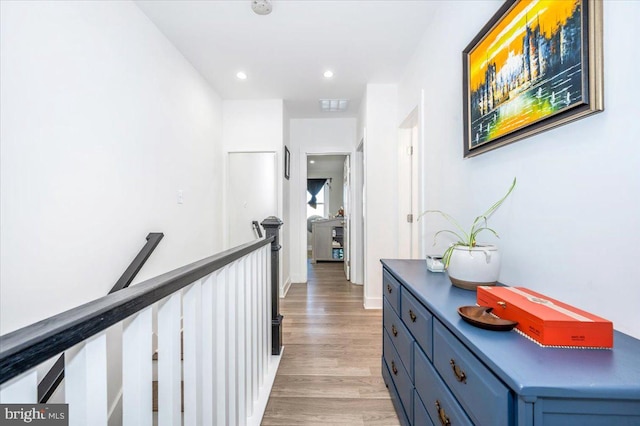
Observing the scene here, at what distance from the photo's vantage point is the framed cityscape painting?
2.69ft

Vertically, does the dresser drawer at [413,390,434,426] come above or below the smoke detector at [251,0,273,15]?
below

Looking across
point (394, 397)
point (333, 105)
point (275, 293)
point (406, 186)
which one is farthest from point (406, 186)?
point (394, 397)

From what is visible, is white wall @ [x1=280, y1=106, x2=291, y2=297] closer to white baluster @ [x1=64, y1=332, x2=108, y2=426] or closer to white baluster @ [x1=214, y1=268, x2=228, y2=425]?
white baluster @ [x1=214, y1=268, x2=228, y2=425]

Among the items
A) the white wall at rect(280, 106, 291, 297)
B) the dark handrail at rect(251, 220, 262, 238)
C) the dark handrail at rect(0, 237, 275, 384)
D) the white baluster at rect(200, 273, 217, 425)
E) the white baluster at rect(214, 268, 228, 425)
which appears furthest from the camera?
the white wall at rect(280, 106, 291, 297)

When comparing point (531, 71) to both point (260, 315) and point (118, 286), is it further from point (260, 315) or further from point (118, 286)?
point (118, 286)

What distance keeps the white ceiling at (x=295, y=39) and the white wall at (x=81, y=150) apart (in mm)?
285

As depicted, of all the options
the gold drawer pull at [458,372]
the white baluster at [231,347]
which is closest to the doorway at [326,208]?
the white baluster at [231,347]

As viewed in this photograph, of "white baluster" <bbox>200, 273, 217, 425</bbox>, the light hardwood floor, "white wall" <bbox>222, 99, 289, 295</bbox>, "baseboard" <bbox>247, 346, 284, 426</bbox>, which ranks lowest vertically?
the light hardwood floor

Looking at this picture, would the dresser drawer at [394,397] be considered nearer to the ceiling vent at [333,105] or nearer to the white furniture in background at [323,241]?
the ceiling vent at [333,105]

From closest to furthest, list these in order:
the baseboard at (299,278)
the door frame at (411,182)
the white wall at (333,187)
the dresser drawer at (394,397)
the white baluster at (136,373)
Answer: the white baluster at (136,373) < the dresser drawer at (394,397) < the door frame at (411,182) < the baseboard at (299,278) < the white wall at (333,187)

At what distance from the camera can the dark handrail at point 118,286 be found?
4.00 feet

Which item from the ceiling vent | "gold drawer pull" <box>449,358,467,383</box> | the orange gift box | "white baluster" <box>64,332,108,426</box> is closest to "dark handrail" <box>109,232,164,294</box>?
"white baluster" <box>64,332,108,426</box>

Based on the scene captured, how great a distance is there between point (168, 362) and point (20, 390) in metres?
0.38

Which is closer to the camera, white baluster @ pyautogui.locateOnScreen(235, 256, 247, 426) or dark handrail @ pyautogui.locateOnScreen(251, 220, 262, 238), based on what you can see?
white baluster @ pyautogui.locateOnScreen(235, 256, 247, 426)
